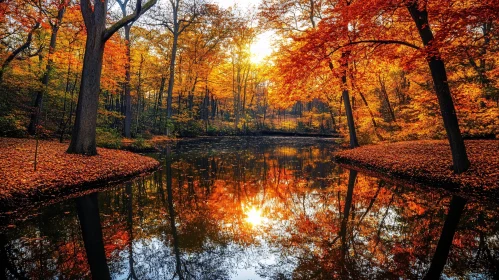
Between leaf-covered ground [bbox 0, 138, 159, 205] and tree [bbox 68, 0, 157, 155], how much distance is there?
0.70 meters

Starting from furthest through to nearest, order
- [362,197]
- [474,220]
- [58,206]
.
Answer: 1. [362,197]
2. [58,206]
3. [474,220]

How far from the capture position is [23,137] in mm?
14117

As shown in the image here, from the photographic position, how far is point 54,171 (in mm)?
7184

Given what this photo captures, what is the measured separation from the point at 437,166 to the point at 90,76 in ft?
42.9

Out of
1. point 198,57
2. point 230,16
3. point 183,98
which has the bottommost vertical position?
point 183,98

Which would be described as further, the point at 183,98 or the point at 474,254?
the point at 183,98

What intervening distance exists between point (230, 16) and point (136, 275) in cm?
2859

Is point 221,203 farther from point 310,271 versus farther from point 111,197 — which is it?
point 310,271

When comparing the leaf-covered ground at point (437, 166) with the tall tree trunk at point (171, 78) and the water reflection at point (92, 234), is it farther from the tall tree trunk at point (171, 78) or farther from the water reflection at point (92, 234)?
the tall tree trunk at point (171, 78)

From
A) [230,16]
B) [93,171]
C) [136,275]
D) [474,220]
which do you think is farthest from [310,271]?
[230,16]

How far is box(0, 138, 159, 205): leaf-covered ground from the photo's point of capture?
587 centimetres

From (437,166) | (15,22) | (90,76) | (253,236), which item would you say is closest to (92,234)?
(253,236)

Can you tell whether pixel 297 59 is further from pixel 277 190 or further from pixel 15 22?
pixel 15 22

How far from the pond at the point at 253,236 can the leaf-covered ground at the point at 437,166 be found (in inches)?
32.2
